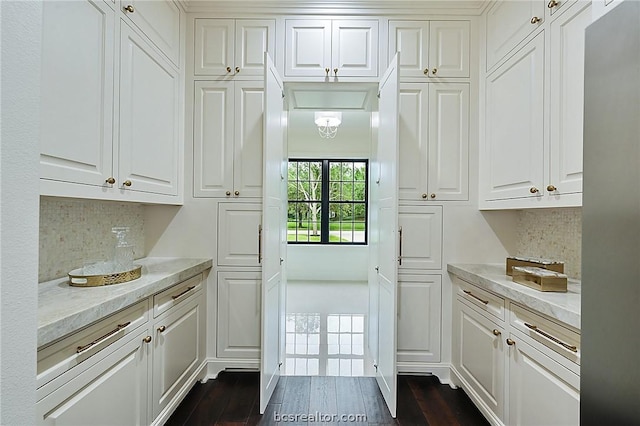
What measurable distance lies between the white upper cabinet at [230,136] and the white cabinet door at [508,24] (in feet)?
5.67

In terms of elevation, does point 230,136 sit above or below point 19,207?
above

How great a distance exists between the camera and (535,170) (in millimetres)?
1835

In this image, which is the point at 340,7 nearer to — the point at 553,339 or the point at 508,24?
the point at 508,24

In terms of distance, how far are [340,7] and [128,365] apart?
2.69 metres

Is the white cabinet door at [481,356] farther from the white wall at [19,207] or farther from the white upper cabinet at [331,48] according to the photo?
the white wall at [19,207]

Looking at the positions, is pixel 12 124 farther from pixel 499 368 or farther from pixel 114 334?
pixel 499 368

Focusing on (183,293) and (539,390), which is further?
(183,293)

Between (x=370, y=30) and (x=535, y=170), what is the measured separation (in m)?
1.57

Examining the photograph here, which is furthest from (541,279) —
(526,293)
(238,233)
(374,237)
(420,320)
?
(238,233)

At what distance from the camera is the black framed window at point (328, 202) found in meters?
6.25

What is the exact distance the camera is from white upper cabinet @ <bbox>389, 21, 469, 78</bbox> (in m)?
2.46

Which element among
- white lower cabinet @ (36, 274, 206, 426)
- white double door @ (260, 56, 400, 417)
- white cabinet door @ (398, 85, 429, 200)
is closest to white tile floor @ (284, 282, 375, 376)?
white double door @ (260, 56, 400, 417)

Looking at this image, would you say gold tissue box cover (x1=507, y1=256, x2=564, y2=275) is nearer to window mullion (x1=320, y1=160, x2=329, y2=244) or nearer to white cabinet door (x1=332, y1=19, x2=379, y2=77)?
white cabinet door (x1=332, y1=19, x2=379, y2=77)

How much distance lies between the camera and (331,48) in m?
2.46
